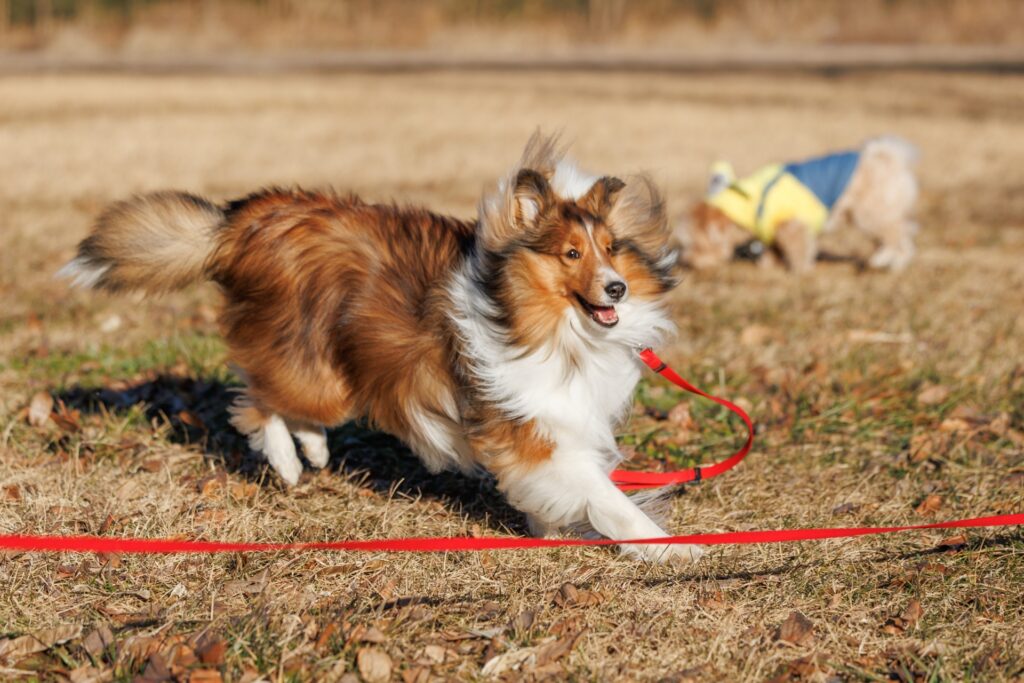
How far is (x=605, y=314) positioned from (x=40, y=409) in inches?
121

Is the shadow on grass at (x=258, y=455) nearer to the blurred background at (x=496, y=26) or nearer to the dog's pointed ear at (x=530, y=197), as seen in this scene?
the dog's pointed ear at (x=530, y=197)

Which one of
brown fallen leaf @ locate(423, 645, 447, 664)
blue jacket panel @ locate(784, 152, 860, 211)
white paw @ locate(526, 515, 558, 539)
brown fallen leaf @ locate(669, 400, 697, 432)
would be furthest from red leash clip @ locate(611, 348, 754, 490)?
blue jacket panel @ locate(784, 152, 860, 211)

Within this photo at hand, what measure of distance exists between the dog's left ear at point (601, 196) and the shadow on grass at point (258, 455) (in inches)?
53.2

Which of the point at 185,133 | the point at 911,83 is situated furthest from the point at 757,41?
the point at 185,133

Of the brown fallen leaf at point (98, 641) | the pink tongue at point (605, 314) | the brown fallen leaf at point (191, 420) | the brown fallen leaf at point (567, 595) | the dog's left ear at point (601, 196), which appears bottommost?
the brown fallen leaf at point (191, 420)

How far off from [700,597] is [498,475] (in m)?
0.82

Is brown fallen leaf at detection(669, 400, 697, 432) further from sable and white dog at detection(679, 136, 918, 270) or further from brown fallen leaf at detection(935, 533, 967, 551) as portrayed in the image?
sable and white dog at detection(679, 136, 918, 270)

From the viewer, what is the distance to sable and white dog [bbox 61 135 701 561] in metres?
3.75

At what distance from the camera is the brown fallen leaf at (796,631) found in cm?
342

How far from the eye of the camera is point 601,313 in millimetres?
3693

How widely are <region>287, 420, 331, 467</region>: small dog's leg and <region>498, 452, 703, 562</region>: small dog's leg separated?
41.2 inches

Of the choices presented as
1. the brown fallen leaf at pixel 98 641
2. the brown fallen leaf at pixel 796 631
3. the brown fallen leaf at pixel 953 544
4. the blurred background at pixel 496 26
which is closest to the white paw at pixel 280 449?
the brown fallen leaf at pixel 98 641

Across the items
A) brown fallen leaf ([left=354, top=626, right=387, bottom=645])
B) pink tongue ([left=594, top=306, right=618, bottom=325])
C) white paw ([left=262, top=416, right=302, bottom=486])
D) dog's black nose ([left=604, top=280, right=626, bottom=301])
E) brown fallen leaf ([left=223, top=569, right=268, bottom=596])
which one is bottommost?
brown fallen leaf ([left=223, top=569, right=268, bottom=596])

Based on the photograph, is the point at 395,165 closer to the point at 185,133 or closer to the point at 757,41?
the point at 185,133
